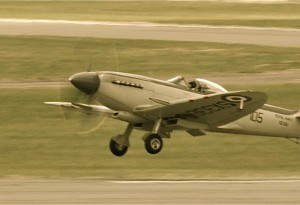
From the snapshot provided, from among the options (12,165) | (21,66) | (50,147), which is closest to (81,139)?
(50,147)

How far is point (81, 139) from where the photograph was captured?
38281 millimetres

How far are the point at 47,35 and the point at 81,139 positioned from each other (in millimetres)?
22105

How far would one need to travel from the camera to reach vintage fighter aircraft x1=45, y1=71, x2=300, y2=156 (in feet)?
94.2

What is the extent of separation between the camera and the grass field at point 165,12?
224 feet

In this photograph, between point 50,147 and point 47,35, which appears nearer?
point 50,147

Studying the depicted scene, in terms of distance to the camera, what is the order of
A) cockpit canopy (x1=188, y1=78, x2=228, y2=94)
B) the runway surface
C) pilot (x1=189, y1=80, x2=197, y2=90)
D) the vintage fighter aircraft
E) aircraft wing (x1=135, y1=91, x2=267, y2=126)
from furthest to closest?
the runway surface
pilot (x1=189, y1=80, x2=197, y2=90)
cockpit canopy (x1=188, y1=78, x2=228, y2=94)
the vintage fighter aircraft
aircraft wing (x1=135, y1=91, x2=267, y2=126)

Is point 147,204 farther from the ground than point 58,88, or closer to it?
closer to it

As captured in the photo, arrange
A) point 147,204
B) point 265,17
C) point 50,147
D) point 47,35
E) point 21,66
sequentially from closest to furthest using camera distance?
point 147,204 < point 50,147 < point 21,66 < point 47,35 < point 265,17

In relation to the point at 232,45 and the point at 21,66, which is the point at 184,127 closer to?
the point at 21,66

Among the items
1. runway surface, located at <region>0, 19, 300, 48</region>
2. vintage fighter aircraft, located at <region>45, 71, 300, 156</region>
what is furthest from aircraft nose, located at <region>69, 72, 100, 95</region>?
runway surface, located at <region>0, 19, 300, 48</region>

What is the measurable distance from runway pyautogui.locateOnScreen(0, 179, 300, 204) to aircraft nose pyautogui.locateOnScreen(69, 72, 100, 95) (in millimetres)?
2398

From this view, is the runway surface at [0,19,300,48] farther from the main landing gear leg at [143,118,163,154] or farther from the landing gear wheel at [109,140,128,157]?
the main landing gear leg at [143,118,163,154]

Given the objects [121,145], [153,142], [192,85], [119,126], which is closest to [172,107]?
[192,85]

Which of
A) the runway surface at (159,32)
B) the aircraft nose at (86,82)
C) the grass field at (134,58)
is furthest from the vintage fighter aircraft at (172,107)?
the runway surface at (159,32)
